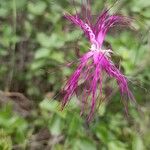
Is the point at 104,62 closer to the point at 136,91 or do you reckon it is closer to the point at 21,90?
the point at 136,91

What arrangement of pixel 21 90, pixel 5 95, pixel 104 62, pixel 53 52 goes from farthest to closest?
1. pixel 21 90
2. pixel 5 95
3. pixel 53 52
4. pixel 104 62

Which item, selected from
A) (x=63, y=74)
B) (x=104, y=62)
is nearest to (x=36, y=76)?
(x=63, y=74)

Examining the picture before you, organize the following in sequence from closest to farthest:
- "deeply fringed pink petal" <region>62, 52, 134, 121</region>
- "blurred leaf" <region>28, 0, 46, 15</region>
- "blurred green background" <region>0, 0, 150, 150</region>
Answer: "deeply fringed pink petal" <region>62, 52, 134, 121</region> → "blurred green background" <region>0, 0, 150, 150</region> → "blurred leaf" <region>28, 0, 46, 15</region>

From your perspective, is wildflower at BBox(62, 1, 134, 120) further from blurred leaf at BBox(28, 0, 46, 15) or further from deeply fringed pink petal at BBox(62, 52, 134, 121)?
blurred leaf at BBox(28, 0, 46, 15)

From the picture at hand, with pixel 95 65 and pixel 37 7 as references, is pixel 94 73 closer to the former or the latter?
pixel 95 65

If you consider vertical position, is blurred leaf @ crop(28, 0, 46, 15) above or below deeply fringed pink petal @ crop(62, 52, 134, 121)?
above

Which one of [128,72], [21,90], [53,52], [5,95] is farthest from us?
[21,90]

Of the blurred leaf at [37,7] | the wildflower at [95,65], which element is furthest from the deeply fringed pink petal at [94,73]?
the blurred leaf at [37,7]

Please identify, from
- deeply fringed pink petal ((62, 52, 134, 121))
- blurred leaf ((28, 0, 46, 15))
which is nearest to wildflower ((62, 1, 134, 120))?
deeply fringed pink petal ((62, 52, 134, 121))

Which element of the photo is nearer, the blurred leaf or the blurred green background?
the blurred green background
